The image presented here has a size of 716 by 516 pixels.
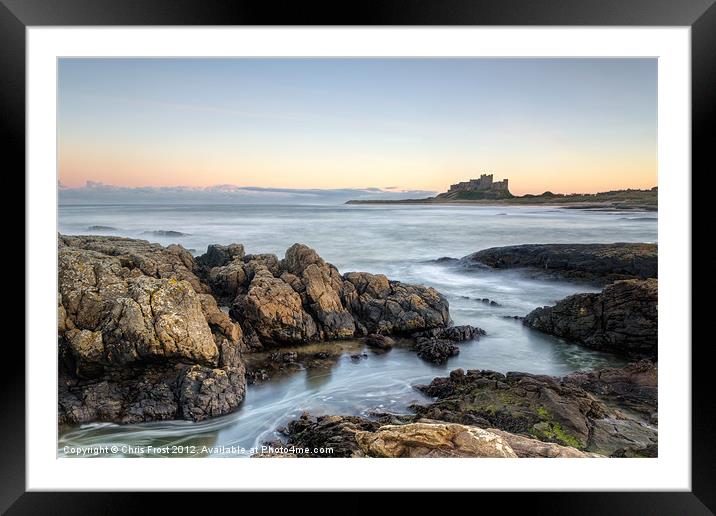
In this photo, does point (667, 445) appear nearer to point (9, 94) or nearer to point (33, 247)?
point (33, 247)

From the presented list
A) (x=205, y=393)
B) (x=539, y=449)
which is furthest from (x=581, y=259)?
(x=205, y=393)

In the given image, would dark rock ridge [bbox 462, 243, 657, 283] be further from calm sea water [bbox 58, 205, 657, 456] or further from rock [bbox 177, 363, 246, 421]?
rock [bbox 177, 363, 246, 421]

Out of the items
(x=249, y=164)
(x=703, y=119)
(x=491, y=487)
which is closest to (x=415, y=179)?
(x=249, y=164)

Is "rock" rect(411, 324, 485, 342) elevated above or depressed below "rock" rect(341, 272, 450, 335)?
below

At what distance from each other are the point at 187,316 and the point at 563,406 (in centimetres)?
297

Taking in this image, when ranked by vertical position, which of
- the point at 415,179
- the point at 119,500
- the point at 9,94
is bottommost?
the point at 119,500

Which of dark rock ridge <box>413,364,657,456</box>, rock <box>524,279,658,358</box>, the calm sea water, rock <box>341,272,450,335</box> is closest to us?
dark rock ridge <box>413,364,657,456</box>

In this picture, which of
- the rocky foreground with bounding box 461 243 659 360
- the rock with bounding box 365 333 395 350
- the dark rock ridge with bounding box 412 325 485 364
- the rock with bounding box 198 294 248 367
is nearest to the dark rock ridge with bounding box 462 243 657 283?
the rocky foreground with bounding box 461 243 659 360

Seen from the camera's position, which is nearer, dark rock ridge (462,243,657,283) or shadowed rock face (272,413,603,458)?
shadowed rock face (272,413,603,458)

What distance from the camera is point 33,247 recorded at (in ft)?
9.64

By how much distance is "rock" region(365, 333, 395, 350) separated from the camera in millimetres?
4059

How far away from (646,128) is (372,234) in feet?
7.57

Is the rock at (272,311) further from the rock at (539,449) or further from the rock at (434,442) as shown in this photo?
the rock at (539,449)
